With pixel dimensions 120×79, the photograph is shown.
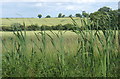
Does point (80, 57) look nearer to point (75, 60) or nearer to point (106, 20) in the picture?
point (75, 60)

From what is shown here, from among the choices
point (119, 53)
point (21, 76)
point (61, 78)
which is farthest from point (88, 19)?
point (21, 76)

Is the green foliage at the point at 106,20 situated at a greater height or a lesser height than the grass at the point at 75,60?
greater

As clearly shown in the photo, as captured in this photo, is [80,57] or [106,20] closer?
[80,57]

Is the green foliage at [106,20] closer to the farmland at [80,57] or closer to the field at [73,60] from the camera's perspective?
the farmland at [80,57]

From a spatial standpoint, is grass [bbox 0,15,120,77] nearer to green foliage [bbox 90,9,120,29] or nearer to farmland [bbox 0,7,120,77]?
farmland [bbox 0,7,120,77]

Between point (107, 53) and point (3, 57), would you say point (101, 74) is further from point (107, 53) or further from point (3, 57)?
point (3, 57)

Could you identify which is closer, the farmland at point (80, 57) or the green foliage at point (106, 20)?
the farmland at point (80, 57)

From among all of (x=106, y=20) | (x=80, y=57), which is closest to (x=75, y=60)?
(x=80, y=57)

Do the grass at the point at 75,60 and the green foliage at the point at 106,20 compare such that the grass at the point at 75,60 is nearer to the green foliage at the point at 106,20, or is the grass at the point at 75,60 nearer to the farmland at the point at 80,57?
the farmland at the point at 80,57

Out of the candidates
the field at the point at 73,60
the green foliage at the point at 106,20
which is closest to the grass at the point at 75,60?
the field at the point at 73,60

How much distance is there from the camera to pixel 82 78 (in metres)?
5.46

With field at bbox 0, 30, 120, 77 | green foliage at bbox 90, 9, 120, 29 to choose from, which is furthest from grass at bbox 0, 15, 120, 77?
green foliage at bbox 90, 9, 120, 29

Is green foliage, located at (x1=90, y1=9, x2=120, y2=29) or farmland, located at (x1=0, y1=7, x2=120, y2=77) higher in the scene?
green foliage, located at (x1=90, y1=9, x2=120, y2=29)

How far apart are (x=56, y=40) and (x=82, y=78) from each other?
1.49 metres
